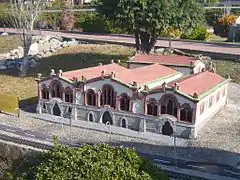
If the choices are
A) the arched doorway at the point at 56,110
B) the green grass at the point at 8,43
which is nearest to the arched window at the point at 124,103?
the arched doorway at the point at 56,110

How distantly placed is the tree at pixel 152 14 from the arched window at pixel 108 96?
1499cm

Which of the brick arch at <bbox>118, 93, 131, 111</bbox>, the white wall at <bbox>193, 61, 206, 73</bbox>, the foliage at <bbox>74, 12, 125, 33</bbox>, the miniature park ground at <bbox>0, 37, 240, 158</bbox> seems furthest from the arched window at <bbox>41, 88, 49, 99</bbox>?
the foliage at <bbox>74, 12, 125, 33</bbox>

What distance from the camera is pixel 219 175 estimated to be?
23844 mm

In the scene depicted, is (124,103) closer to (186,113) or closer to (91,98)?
(91,98)

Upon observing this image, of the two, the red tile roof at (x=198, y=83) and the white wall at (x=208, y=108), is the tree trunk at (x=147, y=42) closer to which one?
the red tile roof at (x=198, y=83)

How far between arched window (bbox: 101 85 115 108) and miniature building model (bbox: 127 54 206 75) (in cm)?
971

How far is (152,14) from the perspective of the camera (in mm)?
45281

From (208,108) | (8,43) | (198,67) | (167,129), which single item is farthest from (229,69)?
(8,43)

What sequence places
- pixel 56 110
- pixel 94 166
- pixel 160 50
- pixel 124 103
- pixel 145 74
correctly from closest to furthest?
pixel 94 166 < pixel 124 103 < pixel 56 110 < pixel 145 74 < pixel 160 50

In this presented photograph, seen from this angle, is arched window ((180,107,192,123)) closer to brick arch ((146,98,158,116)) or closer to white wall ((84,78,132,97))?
brick arch ((146,98,158,116))

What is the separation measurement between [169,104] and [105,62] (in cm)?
2322

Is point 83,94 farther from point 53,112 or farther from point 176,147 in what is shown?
point 176,147

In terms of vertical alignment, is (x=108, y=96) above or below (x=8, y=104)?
above

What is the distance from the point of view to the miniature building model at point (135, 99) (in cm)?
3009
